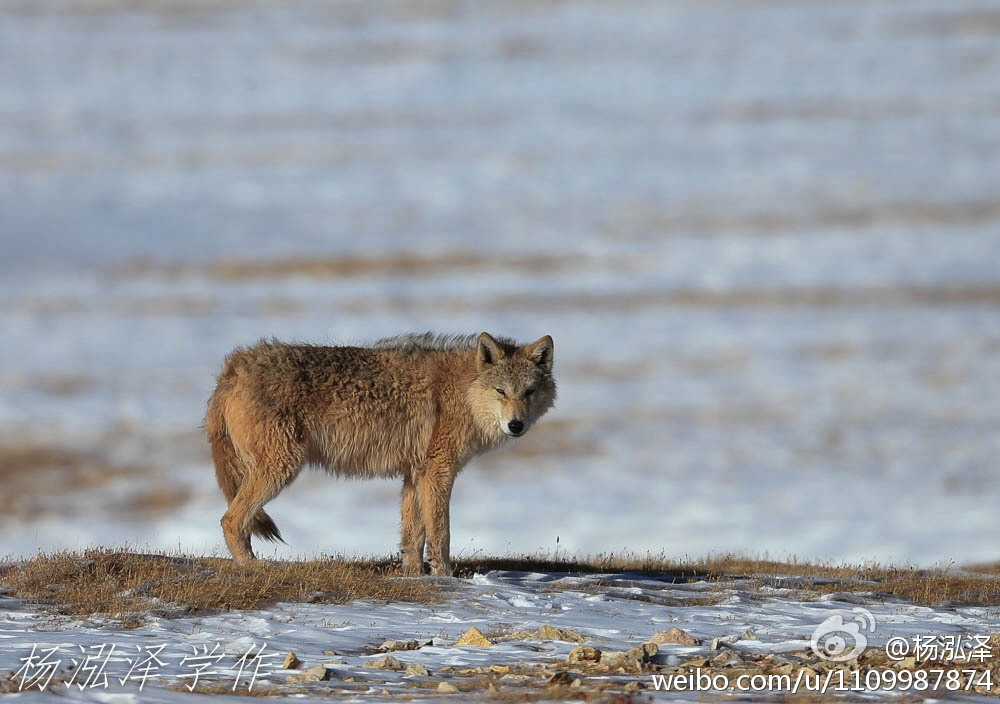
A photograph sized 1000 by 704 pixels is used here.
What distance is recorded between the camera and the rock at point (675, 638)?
11742 millimetres

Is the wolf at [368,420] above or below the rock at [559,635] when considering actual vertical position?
above

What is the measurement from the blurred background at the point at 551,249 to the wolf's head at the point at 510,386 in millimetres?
9604

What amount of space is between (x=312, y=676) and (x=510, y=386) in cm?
529

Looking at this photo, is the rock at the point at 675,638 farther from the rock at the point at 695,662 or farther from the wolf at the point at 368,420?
the wolf at the point at 368,420

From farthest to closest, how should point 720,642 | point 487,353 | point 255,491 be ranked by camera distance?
point 487,353 → point 255,491 → point 720,642

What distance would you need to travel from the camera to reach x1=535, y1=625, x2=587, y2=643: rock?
12.0 m

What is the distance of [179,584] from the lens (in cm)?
1298

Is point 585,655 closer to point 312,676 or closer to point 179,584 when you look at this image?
point 312,676

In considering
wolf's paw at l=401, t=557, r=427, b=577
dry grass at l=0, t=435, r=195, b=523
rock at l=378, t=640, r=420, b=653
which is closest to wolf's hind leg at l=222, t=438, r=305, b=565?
wolf's paw at l=401, t=557, r=427, b=577

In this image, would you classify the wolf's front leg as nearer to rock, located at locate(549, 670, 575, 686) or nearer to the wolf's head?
the wolf's head

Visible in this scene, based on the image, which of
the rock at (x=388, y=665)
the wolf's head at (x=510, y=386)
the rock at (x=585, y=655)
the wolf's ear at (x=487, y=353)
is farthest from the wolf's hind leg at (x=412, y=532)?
the rock at (x=585, y=655)

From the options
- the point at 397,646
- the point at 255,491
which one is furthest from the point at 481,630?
the point at 255,491

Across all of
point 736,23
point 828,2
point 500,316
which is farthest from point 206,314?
point 828,2

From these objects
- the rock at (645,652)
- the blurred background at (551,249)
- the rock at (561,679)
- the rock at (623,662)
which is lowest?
the rock at (561,679)
